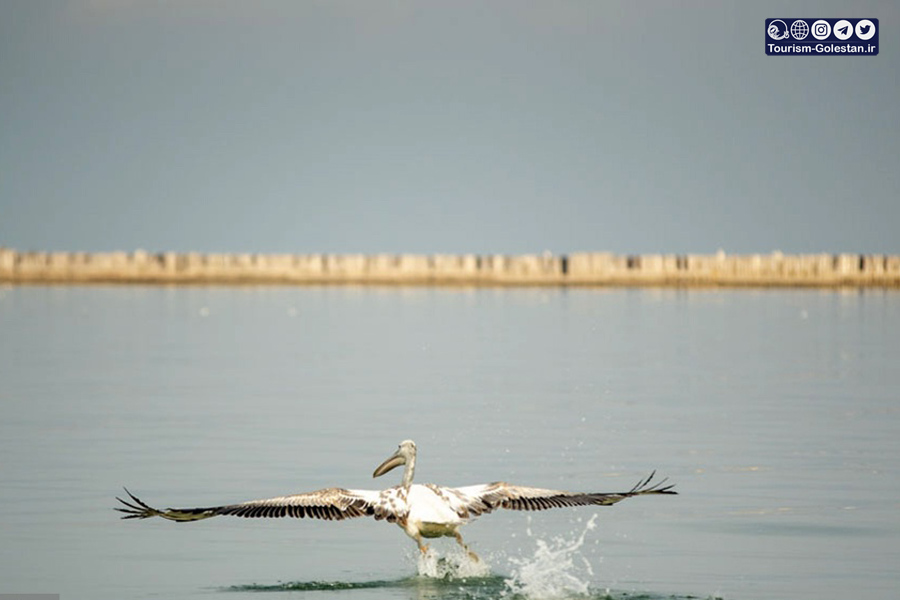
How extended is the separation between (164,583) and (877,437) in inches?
530

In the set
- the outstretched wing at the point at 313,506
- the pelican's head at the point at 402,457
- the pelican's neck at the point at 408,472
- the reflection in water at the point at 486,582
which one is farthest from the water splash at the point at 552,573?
the outstretched wing at the point at 313,506

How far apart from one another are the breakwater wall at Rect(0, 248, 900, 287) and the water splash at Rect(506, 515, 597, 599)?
257ft

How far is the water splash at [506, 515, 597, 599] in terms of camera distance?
55.1ft

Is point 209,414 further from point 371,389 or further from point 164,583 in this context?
point 164,583

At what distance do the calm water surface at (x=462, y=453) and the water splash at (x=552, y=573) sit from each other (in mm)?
34

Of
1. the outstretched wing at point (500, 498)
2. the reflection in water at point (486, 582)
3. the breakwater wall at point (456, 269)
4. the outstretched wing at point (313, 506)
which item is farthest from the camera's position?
the breakwater wall at point (456, 269)

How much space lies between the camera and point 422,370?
38906mm

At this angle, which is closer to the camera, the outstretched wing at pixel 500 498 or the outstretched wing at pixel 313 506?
the outstretched wing at pixel 313 506

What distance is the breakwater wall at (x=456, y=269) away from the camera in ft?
314

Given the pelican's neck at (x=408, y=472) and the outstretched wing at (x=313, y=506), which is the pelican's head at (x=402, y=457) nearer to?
the pelican's neck at (x=408, y=472)

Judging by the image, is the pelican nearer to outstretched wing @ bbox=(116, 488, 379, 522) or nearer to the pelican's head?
outstretched wing @ bbox=(116, 488, 379, 522)

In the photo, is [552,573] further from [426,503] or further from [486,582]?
[426,503]

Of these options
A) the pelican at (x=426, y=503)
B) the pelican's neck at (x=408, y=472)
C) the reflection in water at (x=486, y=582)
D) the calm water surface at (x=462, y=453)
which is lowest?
the reflection in water at (x=486, y=582)

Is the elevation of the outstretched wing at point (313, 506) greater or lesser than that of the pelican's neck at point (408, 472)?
lesser
